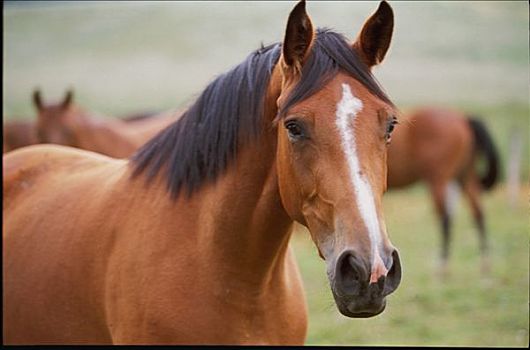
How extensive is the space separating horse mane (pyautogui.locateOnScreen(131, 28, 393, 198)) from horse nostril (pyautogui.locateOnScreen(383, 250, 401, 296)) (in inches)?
15.5

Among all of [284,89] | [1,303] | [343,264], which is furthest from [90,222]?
[343,264]

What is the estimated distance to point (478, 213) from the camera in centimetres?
643

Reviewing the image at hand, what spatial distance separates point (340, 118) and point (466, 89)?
4.67 meters

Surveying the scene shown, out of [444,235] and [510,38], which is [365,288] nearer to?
[510,38]

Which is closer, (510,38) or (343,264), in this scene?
(343,264)

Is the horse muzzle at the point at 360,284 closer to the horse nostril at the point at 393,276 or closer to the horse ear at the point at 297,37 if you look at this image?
the horse nostril at the point at 393,276

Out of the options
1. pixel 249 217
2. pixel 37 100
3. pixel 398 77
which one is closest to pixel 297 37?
pixel 249 217

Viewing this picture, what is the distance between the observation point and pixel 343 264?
5.30 feet

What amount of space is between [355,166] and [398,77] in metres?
3.70

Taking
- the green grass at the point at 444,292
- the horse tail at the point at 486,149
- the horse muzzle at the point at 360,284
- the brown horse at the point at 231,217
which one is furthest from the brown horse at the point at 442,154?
the horse muzzle at the point at 360,284

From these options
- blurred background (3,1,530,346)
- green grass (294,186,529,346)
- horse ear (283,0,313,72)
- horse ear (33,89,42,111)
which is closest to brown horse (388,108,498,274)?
blurred background (3,1,530,346)

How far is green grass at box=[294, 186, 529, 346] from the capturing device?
413 centimetres

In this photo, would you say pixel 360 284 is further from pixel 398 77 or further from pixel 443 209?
pixel 443 209

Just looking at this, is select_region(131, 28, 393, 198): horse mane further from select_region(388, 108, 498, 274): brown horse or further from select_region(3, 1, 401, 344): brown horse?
select_region(388, 108, 498, 274): brown horse
